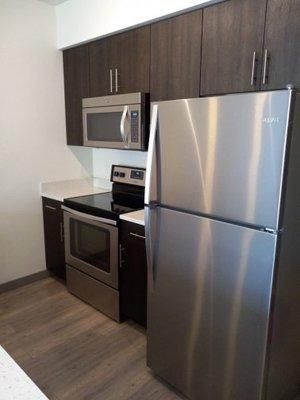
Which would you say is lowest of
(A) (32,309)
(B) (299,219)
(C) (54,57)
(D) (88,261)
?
(A) (32,309)

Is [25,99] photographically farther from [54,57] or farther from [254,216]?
[254,216]

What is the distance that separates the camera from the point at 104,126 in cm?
258

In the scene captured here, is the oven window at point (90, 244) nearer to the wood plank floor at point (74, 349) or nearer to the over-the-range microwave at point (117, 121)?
the wood plank floor at point (74, 349)

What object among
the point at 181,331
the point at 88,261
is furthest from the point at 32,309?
the point at 181,331

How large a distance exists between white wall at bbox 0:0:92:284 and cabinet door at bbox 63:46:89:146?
0.09m

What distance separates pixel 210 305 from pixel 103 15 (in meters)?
2.23

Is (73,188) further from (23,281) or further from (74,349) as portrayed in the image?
(74,349)

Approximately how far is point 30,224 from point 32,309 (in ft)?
2.64

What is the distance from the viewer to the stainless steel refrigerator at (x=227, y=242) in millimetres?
1229

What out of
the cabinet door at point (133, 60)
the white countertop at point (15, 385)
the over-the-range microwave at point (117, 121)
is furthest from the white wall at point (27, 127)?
the white countertop at point (15, 385)

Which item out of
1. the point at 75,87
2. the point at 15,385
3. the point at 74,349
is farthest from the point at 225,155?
the point at 75,87

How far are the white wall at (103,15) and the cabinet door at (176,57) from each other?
7 cm

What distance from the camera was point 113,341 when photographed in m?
2.25

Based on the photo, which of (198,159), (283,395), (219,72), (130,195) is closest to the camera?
(198,159)
